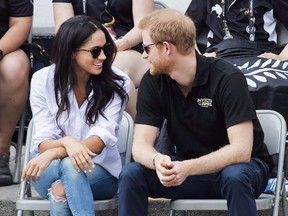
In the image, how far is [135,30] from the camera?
5504 mm

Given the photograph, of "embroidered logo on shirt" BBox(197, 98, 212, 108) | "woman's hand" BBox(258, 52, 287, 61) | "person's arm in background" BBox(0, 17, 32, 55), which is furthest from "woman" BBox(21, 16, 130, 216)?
"woman's hand" BBox(258, 52, 287, 61)

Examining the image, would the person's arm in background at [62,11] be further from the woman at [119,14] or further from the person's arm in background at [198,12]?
the person's arm in background at [198,12]

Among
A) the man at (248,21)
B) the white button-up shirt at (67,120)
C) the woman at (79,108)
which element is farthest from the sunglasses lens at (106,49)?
the man at (248,21)

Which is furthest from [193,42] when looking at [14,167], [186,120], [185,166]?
[14,167]

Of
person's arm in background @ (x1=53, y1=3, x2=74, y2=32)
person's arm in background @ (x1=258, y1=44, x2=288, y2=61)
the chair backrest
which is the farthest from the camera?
person's arm in background @ (x1=53, y1=3, x2=74, y2=32)

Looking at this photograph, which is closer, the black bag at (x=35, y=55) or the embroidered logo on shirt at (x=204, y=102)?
the embroidered logo on shirt at (x=204, y=102)

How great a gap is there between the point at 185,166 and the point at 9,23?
2070mm

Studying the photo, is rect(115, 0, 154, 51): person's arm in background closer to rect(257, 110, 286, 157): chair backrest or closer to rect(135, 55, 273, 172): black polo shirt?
rect(135, 55, 273, 172): black polo shirt

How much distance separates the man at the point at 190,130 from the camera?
409 cm

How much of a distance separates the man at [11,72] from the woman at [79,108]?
2.43 feet

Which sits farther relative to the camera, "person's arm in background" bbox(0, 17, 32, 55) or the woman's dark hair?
"person's arm in background" bbox(0, 17, 32, 55)

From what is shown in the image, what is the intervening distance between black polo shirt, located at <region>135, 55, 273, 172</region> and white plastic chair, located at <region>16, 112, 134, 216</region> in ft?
1.10

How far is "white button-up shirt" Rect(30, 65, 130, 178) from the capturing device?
179 inches

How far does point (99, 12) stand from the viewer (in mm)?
5727
